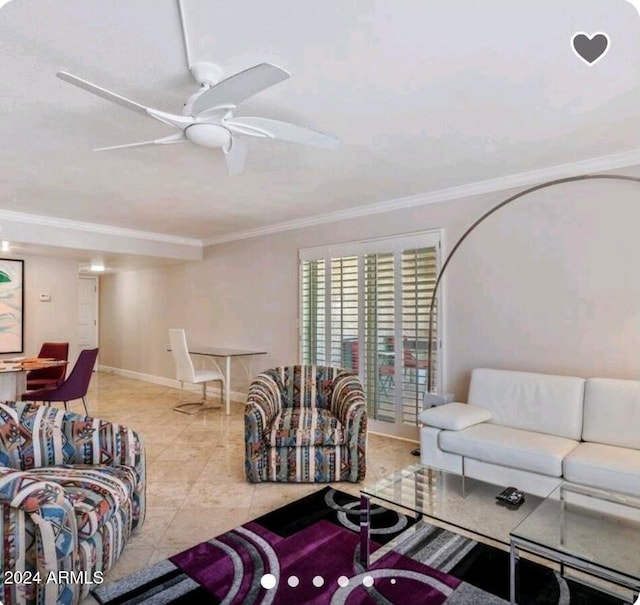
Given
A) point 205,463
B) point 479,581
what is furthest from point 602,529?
point 205,463

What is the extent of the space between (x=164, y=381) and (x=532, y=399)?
595 cm

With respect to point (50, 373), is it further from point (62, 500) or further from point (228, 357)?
point (62, 500)

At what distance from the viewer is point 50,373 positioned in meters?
5.47

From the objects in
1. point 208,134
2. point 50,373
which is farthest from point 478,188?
point 50,373

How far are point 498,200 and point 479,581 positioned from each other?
2.86 m

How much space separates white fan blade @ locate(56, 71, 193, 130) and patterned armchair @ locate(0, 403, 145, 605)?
157 cm

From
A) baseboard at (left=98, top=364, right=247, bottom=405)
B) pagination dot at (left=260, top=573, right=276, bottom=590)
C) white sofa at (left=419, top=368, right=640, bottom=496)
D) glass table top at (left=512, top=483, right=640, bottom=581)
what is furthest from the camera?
baseboard at (left=98, top=364, right=247, bottom=405)

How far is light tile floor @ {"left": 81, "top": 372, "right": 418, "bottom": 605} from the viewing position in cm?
239

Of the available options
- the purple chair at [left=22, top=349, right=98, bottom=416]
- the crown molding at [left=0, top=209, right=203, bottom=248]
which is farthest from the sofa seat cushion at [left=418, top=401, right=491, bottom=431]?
the crown molding at [left=0, top=209, right=203, bottom=248]

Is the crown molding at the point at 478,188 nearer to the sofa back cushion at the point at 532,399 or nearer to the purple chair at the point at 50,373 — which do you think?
the sofa back cushion at the point at 532,399

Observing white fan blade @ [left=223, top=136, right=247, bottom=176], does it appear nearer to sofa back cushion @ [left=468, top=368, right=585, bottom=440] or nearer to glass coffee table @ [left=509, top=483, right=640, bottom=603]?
glass coffee table @ [left=509, top=483, right=640, bottom=603]

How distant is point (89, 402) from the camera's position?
609 cm

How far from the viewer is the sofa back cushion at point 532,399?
2936mm

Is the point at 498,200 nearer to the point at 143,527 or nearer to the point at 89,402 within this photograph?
the point at 143,527
